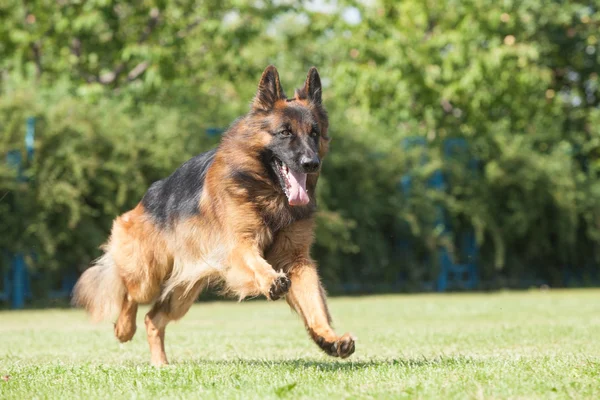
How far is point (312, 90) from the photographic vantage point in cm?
650

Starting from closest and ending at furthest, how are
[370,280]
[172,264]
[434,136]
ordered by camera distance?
[172,264] → [370,280] → [434,136]

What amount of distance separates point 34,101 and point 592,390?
37.6ft

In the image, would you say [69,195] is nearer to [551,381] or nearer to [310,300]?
[310,300]

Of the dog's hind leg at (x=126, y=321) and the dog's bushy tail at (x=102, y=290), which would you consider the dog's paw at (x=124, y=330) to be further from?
the dog's bushy tail at (x=102, y=290)

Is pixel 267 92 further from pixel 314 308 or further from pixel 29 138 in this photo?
pixel 29 138

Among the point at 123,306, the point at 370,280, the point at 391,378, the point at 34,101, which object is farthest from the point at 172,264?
the point at 370,280

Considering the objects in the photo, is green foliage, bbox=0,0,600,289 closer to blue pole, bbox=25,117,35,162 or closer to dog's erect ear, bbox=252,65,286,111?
blue pole, bbox=25,117,35,162

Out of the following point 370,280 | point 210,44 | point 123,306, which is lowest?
point 370,280

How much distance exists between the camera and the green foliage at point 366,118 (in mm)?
14320

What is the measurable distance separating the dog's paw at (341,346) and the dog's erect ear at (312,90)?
6.17 feet

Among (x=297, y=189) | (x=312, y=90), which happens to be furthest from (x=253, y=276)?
(x=312, y=90)

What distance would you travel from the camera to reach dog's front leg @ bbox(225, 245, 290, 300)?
553cm

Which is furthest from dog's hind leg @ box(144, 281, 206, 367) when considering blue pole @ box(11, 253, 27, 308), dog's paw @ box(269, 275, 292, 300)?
blue pole @ box(11, 253, 27, 308)

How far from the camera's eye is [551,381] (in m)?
4.93
